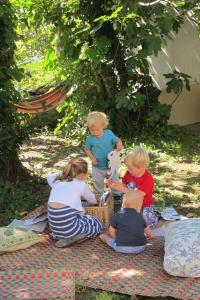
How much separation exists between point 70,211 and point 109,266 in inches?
26.2

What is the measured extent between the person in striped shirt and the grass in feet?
2.69

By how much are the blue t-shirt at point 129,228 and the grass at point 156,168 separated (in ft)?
2.11

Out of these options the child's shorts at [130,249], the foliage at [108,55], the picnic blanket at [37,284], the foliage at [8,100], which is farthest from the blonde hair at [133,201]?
the foliage at [108,55]

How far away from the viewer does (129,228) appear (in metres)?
4.09

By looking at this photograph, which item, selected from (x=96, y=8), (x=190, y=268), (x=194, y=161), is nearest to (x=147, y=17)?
(x=96, y=8)

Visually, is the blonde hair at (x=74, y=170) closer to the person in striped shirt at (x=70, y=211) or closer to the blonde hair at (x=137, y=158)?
the person in striped shirt at (x=70, y=211)

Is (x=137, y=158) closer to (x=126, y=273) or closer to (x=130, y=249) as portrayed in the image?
(x=130, y=249)

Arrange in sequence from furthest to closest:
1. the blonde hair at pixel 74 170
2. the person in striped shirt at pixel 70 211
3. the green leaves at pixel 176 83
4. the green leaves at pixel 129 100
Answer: the green leaves at pixel 176 83, the green leaves at pixel 129 100, the blonde hair at pixel 74 170, the person in striped shirt at pixel 70 211

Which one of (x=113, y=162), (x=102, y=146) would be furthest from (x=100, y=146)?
(x=113, y=162)

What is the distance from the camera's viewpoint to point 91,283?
3699mm

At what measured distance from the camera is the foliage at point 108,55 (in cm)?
730

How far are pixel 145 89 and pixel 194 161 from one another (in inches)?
77.3

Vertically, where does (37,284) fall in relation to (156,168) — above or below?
below

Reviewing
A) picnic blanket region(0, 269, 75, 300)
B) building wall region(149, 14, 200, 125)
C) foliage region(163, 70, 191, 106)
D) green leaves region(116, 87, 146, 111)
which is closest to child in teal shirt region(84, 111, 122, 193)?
picnic blanket region(0, 269, 75, 300)
